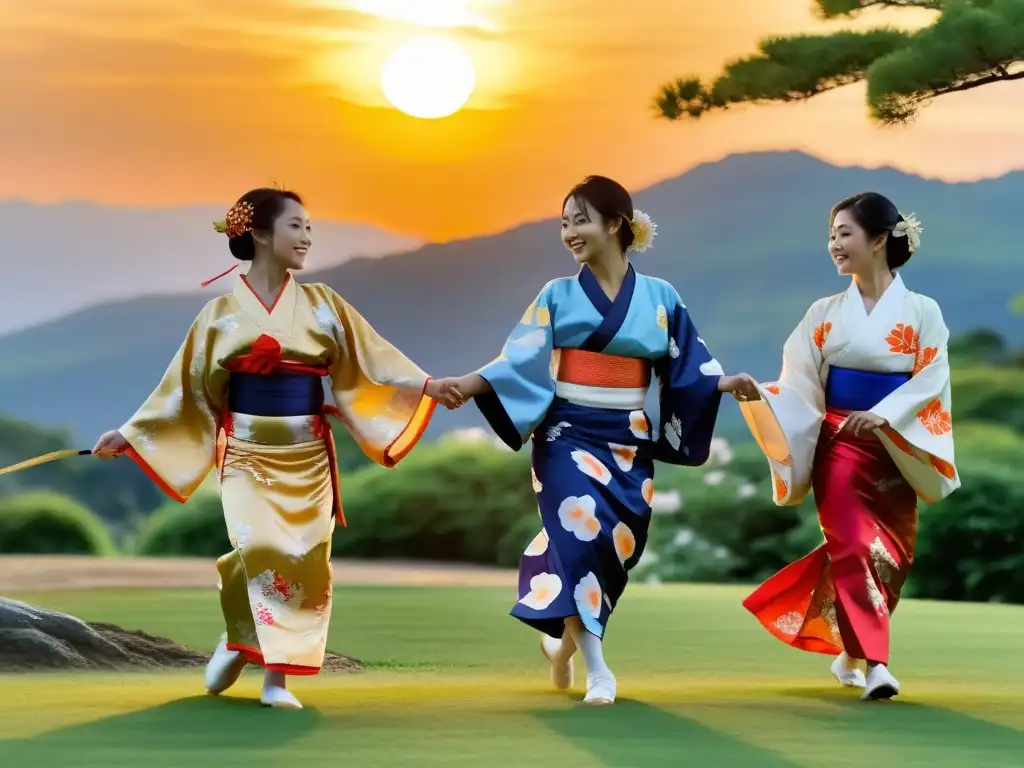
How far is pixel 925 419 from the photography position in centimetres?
560

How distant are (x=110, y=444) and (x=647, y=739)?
201 cm

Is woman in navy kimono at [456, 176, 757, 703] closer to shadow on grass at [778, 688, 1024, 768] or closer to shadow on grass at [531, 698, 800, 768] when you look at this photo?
shadow on grass at [531, 698, 800, 768]

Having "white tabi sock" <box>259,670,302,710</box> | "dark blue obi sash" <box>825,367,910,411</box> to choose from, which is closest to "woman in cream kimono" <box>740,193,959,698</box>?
"dark blue obi sash" <box>825,367,910,411</box>

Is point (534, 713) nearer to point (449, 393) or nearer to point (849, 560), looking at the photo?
point (449, 393)

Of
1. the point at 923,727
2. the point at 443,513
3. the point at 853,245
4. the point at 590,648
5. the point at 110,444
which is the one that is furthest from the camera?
the point at 443,513

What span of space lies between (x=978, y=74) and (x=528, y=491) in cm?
475

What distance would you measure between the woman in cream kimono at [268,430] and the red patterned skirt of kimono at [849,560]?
139 cm

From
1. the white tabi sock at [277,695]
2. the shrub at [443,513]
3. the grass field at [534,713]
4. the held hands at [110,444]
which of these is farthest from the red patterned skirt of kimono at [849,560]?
the shrub at [443,513]

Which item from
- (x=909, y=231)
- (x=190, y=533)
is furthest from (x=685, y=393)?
Result: (x=190, y=533)

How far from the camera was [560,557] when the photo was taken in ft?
17.3

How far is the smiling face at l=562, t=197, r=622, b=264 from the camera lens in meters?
5.39

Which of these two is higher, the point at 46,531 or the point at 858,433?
the point at 858,433

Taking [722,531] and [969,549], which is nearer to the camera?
[969,549]

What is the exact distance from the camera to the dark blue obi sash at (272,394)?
519 centimetres
